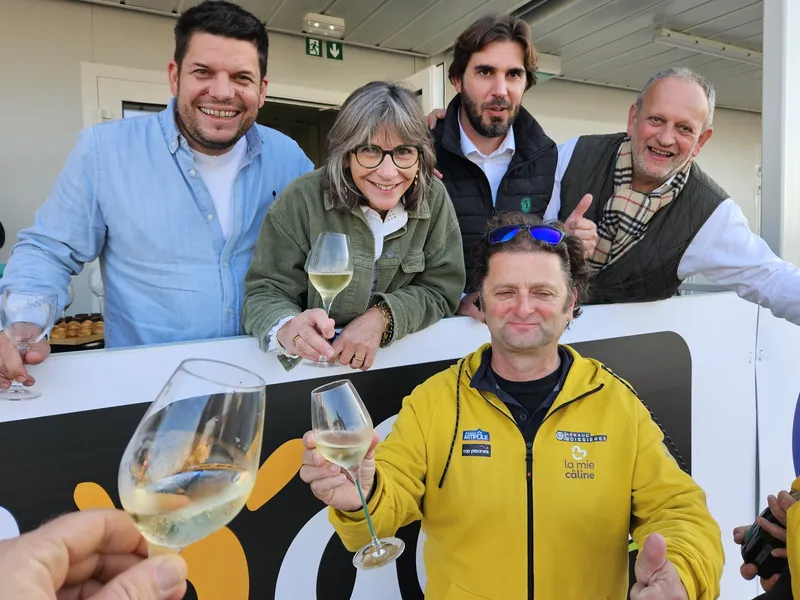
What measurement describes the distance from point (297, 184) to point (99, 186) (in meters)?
0.75

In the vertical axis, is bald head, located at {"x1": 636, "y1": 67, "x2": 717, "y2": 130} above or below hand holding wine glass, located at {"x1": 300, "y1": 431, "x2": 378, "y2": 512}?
above

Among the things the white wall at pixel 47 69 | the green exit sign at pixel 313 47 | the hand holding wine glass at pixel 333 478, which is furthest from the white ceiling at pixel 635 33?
the hand holding wine glass at pixel 333 478

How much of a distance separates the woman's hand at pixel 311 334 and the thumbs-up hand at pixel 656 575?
0.86 m

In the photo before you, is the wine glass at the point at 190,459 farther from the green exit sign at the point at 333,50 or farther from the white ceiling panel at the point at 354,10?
the green exit sign at the point at 333,50

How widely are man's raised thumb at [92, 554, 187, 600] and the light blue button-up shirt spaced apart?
143 cm

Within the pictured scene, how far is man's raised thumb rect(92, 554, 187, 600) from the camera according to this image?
671 millimetres

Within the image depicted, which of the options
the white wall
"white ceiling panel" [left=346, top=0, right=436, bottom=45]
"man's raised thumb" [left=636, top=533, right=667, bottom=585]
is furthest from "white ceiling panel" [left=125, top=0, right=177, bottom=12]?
"man's raised thumb" [left=636, top=533, right=667, bottom=585]

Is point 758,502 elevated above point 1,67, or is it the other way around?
point 1,67

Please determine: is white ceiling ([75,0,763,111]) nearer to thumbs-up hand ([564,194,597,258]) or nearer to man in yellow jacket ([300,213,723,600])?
thumbs-up hand ([564,194,597,258])

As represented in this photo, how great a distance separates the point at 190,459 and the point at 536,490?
1.13m

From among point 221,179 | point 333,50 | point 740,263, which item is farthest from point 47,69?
point 740,263

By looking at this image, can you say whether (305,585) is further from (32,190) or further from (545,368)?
(32,190)

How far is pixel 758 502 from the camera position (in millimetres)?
2822

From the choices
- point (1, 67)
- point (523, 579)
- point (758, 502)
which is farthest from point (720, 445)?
point (1, 67)
